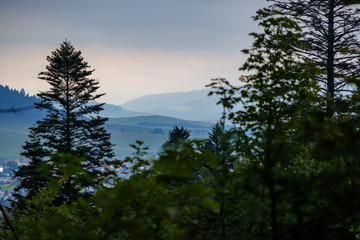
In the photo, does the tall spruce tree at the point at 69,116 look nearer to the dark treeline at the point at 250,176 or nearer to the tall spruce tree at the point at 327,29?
the tall spruce tree at the point at 327,29

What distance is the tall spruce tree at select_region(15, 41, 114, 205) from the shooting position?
98.6 feet

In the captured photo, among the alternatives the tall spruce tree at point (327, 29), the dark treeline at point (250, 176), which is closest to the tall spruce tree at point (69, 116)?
the tall spruce tree at point (327, 29)

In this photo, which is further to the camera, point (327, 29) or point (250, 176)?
point (327, 29)

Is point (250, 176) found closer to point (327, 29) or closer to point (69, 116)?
point (327, 29)

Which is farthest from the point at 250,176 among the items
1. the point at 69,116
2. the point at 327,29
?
the point at 69,116

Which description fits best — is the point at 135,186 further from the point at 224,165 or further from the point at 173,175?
the point at 224,165

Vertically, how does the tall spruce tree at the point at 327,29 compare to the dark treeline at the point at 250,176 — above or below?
above

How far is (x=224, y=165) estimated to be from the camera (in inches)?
95.2

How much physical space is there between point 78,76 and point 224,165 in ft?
104

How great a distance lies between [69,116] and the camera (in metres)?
30.8

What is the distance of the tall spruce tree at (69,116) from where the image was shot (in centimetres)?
3005

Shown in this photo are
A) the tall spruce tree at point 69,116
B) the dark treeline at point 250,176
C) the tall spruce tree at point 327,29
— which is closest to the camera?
the dark treeline at point 250,176

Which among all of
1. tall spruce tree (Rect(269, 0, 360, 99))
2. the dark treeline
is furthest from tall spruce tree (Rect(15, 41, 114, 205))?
the dark treeline

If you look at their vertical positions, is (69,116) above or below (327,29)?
below
